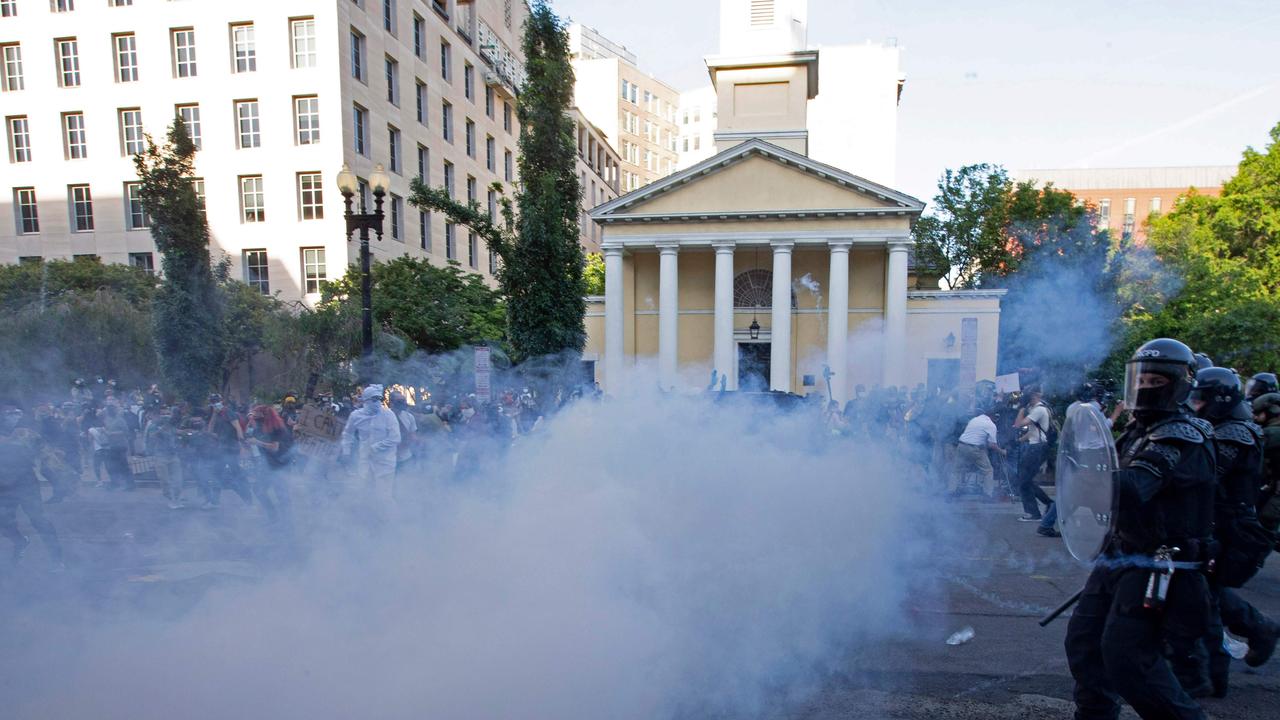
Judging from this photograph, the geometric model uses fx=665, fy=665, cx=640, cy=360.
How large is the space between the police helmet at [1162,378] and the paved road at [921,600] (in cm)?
175

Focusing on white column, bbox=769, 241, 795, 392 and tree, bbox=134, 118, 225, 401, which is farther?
white column, bbox=769, 241, 795, 392

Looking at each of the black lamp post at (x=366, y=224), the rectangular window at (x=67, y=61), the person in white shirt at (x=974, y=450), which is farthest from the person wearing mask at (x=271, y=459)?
the rectangular window at (x=67, y=61)

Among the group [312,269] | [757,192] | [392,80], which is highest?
[392,80]

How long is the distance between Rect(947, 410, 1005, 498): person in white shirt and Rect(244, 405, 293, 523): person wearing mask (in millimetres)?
7396

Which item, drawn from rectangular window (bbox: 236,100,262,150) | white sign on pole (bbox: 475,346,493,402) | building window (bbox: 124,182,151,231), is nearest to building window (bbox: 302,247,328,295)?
rectangular window (bbox: 236,100,262,150)

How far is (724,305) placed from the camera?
23906 mm

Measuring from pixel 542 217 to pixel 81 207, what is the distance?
2680cm

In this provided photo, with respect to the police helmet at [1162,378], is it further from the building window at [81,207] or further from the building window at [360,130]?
the building window at [81,207]

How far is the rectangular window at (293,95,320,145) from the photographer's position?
2536 cm

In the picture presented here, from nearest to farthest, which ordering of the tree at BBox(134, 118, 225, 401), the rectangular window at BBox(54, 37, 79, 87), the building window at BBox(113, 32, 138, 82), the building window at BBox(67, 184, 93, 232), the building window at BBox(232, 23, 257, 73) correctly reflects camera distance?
the tree at BBox(134, 118, 225, 401) < the building window at BBox(232, 23, 257, 73) < the building window at BBox(113, 32, 138, 82) < the rectangular window at BBox(54, 37, 79, 87) < the building window at BBox(67, 184, 93, 232)

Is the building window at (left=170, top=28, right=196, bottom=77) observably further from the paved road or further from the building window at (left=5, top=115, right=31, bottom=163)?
the paved road

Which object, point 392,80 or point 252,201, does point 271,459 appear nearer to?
point 252,201

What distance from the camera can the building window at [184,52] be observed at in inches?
1023

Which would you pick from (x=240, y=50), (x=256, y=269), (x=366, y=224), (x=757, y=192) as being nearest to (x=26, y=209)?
(x=256, y=269)
